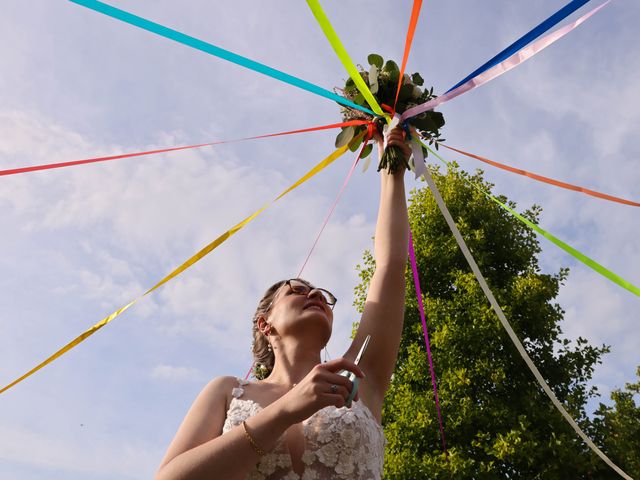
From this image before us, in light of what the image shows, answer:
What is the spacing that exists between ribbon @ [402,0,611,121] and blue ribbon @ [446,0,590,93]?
2 centimetres

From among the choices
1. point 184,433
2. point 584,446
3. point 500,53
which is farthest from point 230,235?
point 584,446

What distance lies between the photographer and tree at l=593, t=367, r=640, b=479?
923 centimetres

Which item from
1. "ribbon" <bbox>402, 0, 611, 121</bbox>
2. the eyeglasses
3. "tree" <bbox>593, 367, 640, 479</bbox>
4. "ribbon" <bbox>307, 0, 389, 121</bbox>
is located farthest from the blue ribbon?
"tree" <bbox>593, 367, 640, 479</bbox>

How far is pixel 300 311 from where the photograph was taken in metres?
2.86

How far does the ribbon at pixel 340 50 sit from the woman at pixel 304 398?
Answer: 9.4 inches

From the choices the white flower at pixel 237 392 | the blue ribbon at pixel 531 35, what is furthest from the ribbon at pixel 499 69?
the white flower at pixel 237 392

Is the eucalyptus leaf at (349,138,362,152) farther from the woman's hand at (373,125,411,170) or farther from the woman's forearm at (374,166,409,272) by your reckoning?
the woman's forearm at (374,166,409,272)

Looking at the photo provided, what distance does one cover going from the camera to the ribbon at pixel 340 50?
9.94 ft

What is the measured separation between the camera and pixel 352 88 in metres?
3.73

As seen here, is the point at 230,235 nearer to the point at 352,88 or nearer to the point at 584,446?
the point at 352,88

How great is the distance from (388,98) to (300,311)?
4.98ft

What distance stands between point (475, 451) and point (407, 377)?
57.8 inches

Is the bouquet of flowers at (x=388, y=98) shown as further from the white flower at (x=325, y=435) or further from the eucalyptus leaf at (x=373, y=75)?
the white flower at (x=325, y=435)

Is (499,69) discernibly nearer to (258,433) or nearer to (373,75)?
(373,75)
